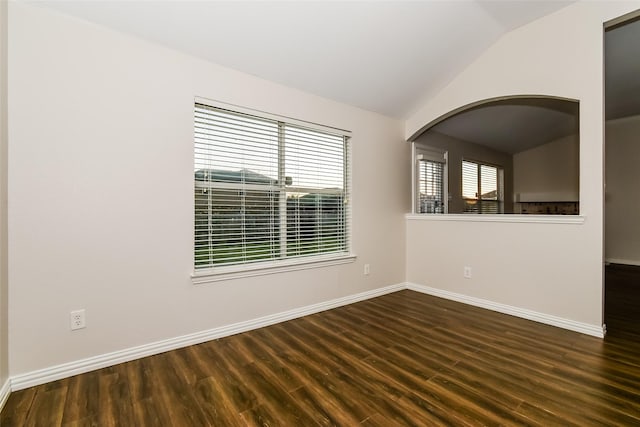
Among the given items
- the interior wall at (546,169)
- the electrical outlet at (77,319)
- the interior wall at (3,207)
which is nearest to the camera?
the interior wall at (3,207)

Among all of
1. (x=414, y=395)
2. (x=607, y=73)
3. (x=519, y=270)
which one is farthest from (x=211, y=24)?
(x=607, y=73)

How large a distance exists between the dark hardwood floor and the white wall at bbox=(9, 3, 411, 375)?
27cm

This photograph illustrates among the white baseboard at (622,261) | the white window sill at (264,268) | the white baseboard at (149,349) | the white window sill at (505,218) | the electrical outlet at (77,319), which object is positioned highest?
the white window sill at (505,218)

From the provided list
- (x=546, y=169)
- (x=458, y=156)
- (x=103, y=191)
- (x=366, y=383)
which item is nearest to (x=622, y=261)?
(x=546, y=169)

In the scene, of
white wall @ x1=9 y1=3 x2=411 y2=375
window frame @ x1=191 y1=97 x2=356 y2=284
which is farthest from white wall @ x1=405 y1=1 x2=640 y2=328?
white wall @ x1=9 y1=3 x2=411 y2=375

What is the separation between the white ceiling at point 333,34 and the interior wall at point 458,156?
0.93 m

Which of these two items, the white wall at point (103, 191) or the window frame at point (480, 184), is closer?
the white wall at point (103, 191)

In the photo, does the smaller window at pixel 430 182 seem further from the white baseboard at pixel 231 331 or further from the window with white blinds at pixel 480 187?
the white baseboard at pixel 231 331

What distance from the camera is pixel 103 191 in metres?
2.06

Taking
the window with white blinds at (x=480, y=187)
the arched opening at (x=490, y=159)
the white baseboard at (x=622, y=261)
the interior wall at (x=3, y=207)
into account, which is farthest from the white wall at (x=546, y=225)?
the white baseboard at (x=622, y=261)

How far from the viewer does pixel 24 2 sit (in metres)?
1.82

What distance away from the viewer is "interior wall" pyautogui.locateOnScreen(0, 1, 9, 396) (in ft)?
5.54

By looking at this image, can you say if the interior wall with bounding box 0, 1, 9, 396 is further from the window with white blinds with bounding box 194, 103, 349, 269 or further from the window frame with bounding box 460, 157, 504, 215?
the window frame with bounding box 460, 157, 504, 215

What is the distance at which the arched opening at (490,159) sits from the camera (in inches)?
152
